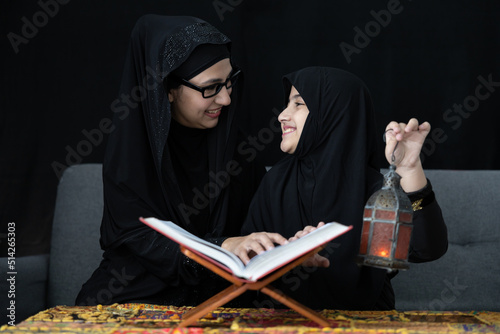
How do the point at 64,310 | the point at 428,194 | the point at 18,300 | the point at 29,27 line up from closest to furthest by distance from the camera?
the point at 64,310
the point at 428,194
the point at 18,300
the point at 29,27

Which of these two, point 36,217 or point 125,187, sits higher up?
point 125,187

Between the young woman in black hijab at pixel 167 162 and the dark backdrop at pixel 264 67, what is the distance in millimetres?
784

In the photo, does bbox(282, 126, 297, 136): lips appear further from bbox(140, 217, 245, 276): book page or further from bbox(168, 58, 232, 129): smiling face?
bbox(140, 217, 245, 276): book page

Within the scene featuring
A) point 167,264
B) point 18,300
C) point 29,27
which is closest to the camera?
point 167,264

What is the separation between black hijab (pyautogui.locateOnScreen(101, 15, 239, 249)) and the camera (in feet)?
6.73

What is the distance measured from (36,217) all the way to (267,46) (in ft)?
4.94

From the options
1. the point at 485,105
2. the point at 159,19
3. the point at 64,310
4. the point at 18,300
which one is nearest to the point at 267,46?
the point at 159,19

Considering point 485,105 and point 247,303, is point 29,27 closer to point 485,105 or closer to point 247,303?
point 247,303

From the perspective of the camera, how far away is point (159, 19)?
2160 millimetres

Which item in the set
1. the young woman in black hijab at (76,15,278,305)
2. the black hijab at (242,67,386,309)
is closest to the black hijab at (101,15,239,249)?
the young woman in black hijab at (76,15,278,305)

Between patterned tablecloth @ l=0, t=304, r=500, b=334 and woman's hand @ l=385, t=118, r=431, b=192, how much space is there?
372 millimetres

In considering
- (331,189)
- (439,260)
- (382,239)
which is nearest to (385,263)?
(382,239)

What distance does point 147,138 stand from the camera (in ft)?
6.96

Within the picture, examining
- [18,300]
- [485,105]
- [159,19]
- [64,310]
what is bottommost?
[18,300]
